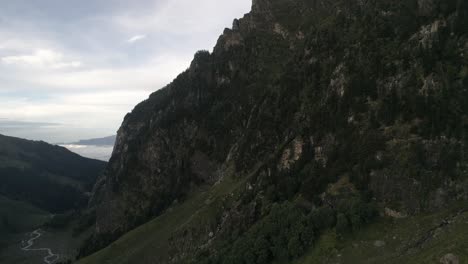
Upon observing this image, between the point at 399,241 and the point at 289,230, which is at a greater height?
the point at 399,241

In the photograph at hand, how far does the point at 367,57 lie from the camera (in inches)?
2472

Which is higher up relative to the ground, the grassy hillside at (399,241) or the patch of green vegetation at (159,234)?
the grassy hillside at (399,241)

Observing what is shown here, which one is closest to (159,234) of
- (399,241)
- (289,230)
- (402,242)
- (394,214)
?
(289,230)

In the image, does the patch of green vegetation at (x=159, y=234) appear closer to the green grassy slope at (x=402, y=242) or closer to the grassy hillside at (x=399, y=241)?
the grassy hillside at (x=399, y=241)

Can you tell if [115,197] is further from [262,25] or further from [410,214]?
[410,214]

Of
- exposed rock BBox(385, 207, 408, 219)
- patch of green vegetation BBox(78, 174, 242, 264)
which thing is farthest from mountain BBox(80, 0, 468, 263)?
patch of green vegetation BBox(78, 174, 242, 264)

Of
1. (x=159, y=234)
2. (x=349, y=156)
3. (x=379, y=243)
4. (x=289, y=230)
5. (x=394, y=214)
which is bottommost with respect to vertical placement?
(x=159, y=234)

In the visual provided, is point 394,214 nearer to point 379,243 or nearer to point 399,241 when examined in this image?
point 379,243

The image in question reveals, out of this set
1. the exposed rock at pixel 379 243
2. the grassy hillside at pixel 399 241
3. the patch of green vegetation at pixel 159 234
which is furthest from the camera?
the patch of green vegetation at pixel 159 234

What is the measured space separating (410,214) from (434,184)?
427 cm

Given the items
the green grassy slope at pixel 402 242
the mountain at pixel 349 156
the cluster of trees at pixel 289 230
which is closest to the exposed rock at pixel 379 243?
the green grassy slope at pixel 402 242

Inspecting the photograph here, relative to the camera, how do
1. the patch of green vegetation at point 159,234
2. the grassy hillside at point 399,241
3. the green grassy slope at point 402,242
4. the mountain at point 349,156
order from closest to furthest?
the green grassy slope at point 402,242, the grassy hillside at point 399,241, the mountain at point 349,156, the patch of green vegetation at point 159,234

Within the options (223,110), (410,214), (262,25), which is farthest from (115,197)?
(410,214)

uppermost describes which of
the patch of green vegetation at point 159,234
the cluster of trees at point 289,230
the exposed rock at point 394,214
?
the exposed rock at point 394,214
